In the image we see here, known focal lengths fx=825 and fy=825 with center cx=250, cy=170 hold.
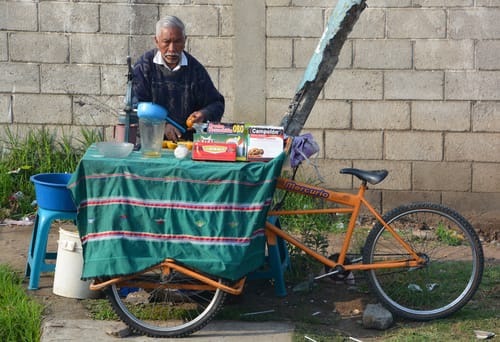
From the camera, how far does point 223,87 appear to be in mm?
7824

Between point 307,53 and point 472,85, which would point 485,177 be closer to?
point 472,85

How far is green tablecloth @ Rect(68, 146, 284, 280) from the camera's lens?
4941 millimetres

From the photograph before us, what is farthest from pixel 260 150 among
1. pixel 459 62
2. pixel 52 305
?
pixel 459 62

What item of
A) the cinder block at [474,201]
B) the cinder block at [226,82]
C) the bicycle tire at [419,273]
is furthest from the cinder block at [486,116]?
the cinder block at [226,82]

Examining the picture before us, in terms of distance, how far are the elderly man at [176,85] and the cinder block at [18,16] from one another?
2429 millimetres

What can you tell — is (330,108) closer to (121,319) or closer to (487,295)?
(487,295)

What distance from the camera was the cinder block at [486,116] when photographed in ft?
25.4

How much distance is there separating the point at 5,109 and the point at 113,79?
1084 millimetres

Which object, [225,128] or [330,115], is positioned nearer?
[225,128]

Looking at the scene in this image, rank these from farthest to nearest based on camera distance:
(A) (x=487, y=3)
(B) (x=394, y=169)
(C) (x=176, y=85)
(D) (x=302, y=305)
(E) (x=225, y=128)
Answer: (B) (x=394, y=169), (A) (x=487, y=3), (C) (x=176, y=85), (D) (x=302, y=305), (E) (x=225, y=128)

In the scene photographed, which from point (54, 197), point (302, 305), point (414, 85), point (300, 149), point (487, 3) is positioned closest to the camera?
point (300, 149)

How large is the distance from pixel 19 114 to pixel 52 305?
291cm

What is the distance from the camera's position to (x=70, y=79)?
25.7ft

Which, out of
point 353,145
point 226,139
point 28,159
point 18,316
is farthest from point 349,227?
point 28,159
